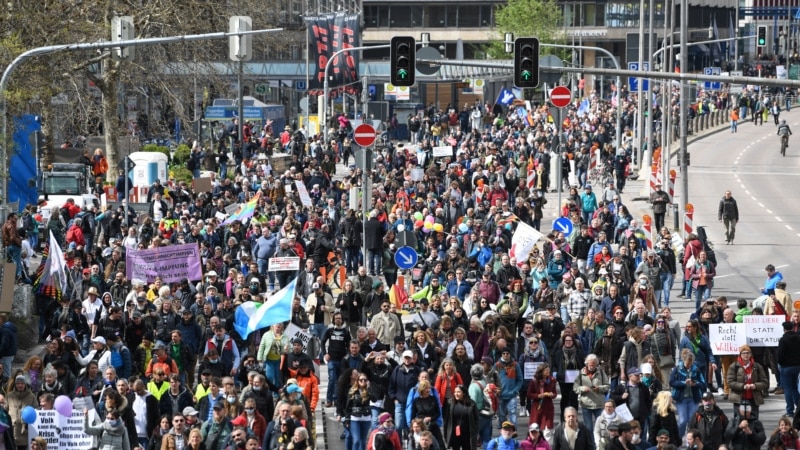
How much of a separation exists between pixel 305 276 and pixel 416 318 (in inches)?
216

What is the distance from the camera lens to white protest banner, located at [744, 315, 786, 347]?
21391 millimetres

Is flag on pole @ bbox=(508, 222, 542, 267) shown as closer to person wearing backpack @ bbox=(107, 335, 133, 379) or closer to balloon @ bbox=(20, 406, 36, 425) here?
person wearing backpack @ bbox=(107, 335, 133, 379)

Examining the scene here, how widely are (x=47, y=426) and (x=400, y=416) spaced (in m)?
3.83

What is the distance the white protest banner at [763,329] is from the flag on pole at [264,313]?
5.49m

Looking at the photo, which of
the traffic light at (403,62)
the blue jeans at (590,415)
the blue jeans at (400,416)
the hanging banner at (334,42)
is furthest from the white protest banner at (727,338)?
the hanging banner at (334,42)

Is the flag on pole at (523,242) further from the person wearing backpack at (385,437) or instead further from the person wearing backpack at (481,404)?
the person wearing backpack at (385,437)

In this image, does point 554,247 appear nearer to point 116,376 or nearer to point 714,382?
point 714,382

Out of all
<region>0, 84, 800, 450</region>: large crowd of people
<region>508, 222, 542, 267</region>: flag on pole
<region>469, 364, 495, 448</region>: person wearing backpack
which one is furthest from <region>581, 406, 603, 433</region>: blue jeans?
<region>508, 222, 542, 267</region>: flag on pole

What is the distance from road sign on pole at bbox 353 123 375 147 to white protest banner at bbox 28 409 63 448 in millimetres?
13558

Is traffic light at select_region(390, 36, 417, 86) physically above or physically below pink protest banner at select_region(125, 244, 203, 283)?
above

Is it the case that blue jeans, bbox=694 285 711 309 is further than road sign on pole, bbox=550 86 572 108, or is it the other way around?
road sign on pole, bbox=550 86 572 108

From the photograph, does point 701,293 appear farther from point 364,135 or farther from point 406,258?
point 364,135

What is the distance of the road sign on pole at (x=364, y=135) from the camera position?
30516 mm

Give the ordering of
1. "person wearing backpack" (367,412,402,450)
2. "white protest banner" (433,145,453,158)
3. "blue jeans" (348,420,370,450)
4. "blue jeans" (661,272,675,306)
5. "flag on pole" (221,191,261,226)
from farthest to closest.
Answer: "white protest banner" (433,145,453,158) → "flag on pole" (221,191,261,226) → "blue jeans" (661,272,675,306) → "blue jeans" (348,420,370,450) → "person wearing backpack" (367,412,402,450)
